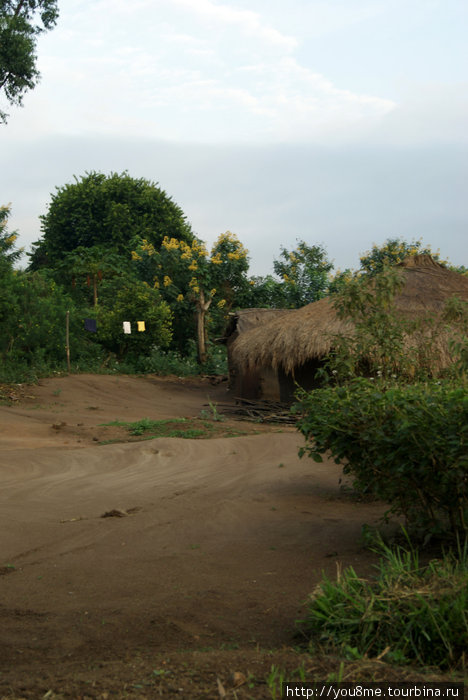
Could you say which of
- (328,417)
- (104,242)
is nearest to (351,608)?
(328,417)

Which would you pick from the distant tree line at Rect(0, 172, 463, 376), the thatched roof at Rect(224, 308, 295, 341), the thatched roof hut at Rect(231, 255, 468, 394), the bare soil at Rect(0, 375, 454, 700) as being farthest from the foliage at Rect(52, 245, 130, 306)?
the bare soil at Rect(0, 375, 454, 700)

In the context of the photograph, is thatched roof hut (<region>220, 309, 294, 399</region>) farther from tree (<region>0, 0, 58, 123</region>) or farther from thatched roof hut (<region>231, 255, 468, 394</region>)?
tree (<region>0, 0, 58, 123</region>)

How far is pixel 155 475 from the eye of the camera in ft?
24.4

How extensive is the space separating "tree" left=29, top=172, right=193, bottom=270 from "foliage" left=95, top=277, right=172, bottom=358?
8.96 meters

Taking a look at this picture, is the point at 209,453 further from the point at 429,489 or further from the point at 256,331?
the point at 256,331

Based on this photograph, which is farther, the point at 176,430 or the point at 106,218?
the point at 106,218

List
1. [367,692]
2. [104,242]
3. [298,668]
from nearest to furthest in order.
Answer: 1. [367,692]
2. [298,668]
3. [104,242]

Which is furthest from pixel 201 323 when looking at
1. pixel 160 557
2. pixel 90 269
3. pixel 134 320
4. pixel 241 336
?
pixel 160 557

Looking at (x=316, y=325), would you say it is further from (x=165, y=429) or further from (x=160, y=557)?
(x=160, y=557)

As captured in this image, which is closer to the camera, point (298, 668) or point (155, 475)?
point (298, 668)

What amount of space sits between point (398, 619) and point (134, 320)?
1948cm

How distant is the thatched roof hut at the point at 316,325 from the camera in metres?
13.0

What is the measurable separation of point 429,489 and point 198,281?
19165 mm

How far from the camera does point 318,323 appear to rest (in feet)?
44.3
